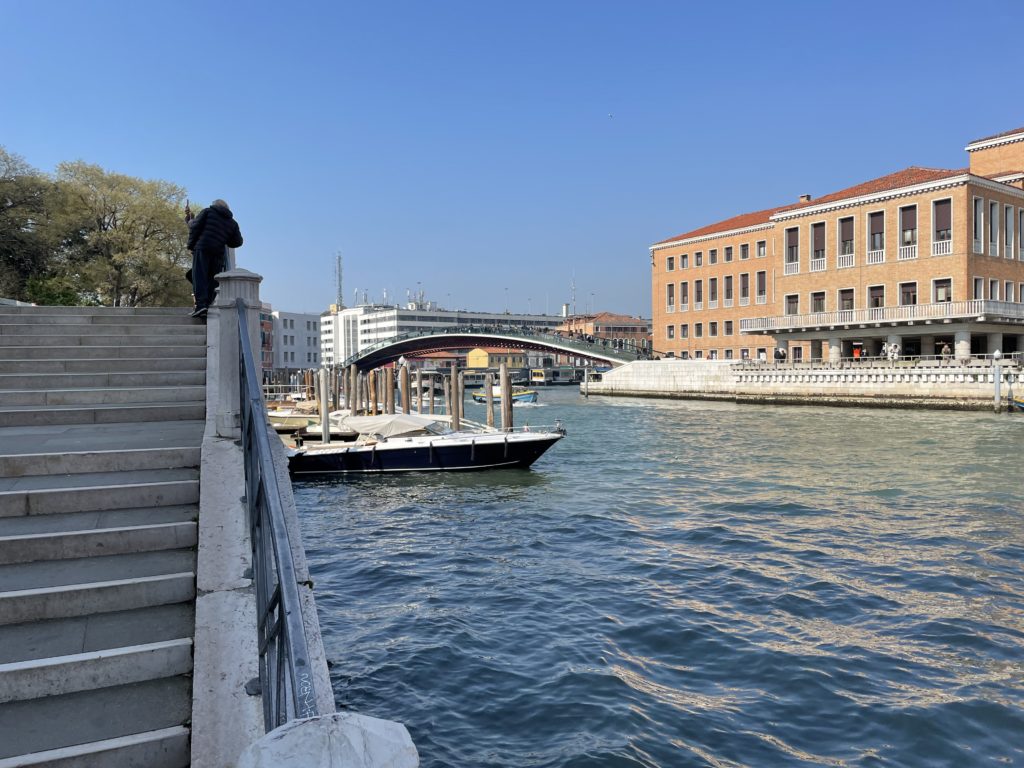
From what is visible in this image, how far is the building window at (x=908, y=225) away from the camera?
4006 cm

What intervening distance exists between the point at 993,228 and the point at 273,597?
151 ft

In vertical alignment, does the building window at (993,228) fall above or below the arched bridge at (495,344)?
above

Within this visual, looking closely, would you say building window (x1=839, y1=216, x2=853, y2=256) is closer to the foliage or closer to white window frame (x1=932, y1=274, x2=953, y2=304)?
white window frame (x1=932, y1=274, x2=953, y2=304)

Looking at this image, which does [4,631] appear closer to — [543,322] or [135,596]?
[135,596]

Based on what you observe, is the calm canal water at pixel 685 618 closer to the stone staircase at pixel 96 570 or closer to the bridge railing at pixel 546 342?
the stone staircase at pixel 96 570

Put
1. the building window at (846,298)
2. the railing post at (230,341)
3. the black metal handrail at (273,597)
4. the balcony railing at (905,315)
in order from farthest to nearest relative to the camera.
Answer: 1. the building window at (846,298)
2. the balcony railing at (905,315)
3. the railing post at (230,341)
4. the black metal handrail at (273,597)

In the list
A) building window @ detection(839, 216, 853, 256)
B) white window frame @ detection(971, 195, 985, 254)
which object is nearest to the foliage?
building window @ detection(839, 216, 853, 256)

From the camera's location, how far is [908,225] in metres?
40.5

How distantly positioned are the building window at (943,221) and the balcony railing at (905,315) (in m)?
3.54

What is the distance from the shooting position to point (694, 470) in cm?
1759

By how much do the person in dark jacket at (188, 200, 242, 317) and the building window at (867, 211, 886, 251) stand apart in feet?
133

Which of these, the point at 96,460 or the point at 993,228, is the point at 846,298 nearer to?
the point at 993,228

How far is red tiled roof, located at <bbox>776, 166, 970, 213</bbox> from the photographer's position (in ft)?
129

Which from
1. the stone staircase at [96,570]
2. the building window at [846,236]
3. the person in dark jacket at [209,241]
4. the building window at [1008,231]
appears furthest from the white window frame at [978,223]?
the stone staircase at [96,570]
